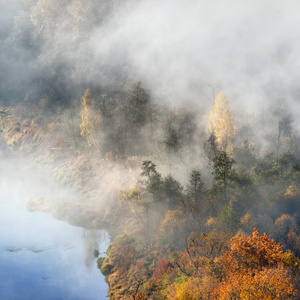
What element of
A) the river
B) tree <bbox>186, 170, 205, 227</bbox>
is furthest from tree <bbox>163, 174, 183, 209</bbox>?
the river

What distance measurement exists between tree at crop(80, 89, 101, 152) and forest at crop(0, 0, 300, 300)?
31 cm

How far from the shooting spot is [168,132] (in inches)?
1801

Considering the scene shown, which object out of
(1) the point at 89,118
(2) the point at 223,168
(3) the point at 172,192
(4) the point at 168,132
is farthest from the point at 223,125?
(1) the point at 89,118

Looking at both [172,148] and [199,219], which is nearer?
[199,219]

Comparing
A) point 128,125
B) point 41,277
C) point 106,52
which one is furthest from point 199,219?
point 106,52

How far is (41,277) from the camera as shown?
1444 inches

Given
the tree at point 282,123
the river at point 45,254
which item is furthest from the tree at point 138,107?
the tree at point 282,123

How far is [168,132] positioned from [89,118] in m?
20.8

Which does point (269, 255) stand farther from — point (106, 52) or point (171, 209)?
point (106, 52)

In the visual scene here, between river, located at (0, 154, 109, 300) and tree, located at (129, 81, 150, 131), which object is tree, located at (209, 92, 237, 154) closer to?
tree, located at (129, 81, 150, 131)

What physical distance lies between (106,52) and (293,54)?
53.4 meters

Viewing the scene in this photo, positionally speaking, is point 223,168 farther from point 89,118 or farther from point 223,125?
point 89,118

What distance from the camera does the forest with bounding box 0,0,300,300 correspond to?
31469mm

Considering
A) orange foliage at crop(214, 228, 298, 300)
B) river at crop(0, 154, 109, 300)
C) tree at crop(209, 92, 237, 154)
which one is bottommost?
orange foliage at crop(214, 228, 298, 300)
